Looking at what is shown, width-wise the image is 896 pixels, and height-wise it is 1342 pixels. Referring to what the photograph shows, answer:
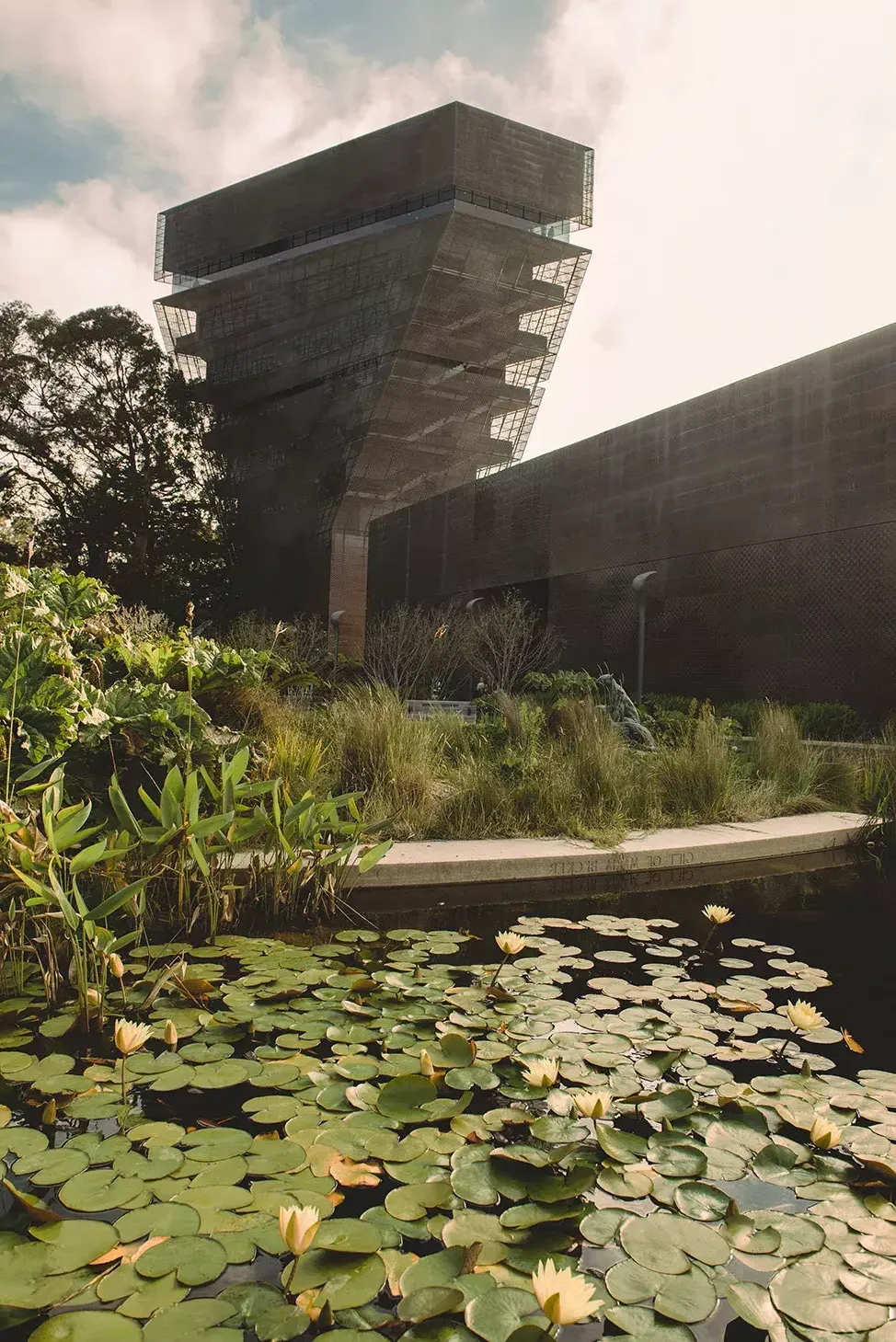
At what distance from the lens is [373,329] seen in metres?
29.1

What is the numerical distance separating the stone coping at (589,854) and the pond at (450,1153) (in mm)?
1040

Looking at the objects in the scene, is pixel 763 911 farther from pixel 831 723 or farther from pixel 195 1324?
pixel 831 723

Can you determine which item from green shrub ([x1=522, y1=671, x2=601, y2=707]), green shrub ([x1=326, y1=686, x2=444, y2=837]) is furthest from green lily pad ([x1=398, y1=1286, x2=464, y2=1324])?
green shrub ([x1=522, y1=671, x2=601, y2=707])

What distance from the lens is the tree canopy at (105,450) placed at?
25953 millimetres

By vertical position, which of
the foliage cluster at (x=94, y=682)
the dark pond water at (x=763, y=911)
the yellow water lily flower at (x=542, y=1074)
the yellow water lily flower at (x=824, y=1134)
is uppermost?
the foliage cluster at (x=94, y=682)

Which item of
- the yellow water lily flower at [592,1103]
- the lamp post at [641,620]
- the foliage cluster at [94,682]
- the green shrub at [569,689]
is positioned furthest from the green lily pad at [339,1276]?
the lamp post at [641,620]

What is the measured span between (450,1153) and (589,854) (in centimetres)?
263

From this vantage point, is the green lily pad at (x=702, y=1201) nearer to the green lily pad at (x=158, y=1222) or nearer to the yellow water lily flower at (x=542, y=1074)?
the yellow water lily flower at (x=542, y=1074)

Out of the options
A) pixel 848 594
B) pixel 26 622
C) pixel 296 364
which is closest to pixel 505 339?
pixel 296 364

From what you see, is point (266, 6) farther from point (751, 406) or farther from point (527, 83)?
point (751, 406)

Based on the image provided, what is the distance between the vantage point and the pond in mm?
1152

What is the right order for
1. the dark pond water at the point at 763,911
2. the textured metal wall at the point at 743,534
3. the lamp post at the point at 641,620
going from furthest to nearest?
the lamp post at the point at 641,620 < the textured metal wall at the point at 743,534 < the dark pond water at the point at 763,911

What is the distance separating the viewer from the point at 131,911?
10.2 ft

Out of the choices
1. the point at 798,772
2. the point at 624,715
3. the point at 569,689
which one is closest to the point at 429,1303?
the point at 798,772
